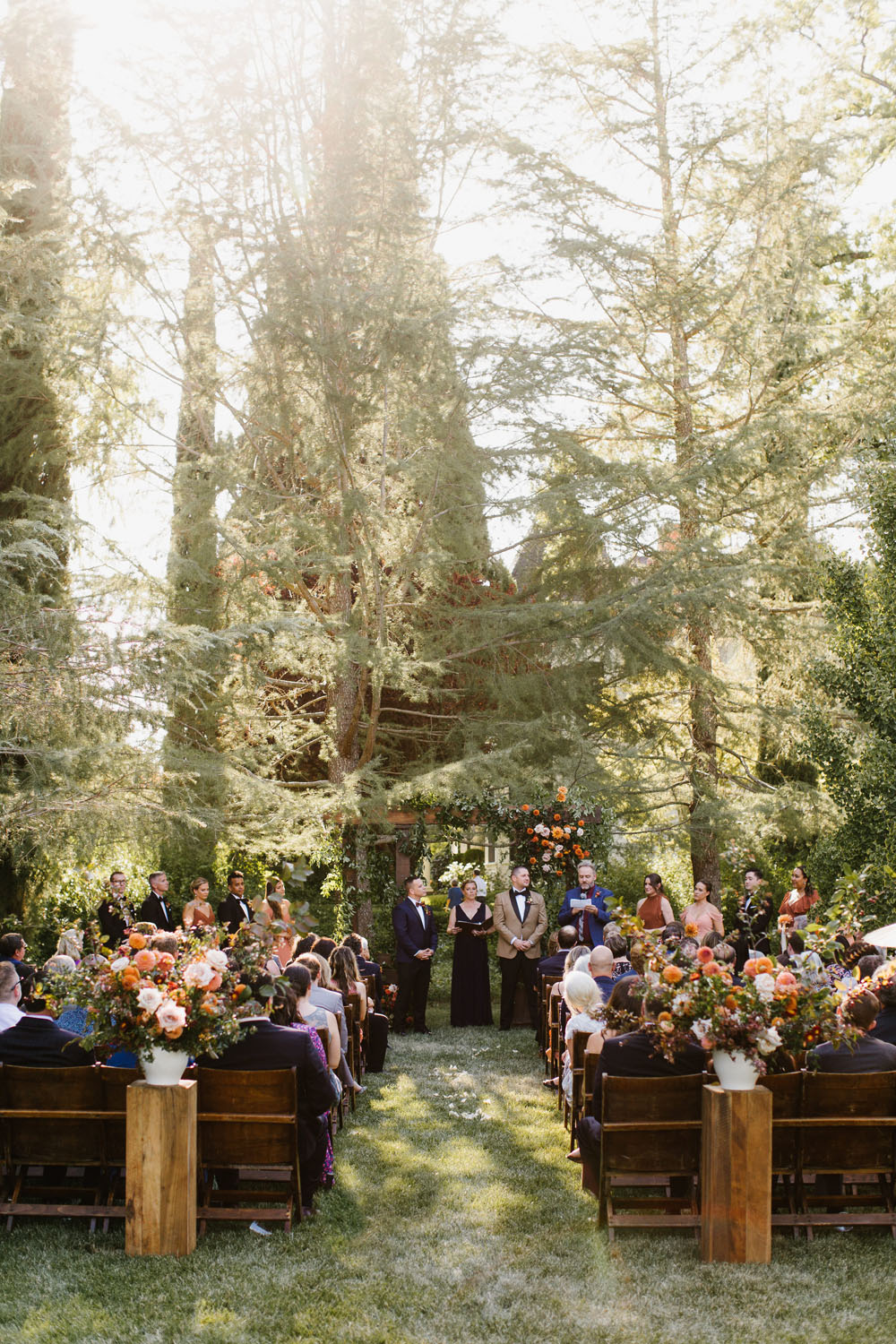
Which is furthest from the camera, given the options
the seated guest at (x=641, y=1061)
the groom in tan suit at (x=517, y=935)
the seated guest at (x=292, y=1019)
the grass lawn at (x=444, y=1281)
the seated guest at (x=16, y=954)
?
the groom in tan suit at (x=517, y=935)

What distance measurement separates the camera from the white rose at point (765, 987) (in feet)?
17.9

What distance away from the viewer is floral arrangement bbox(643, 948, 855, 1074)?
5.42m

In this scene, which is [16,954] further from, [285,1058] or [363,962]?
[285,1058]

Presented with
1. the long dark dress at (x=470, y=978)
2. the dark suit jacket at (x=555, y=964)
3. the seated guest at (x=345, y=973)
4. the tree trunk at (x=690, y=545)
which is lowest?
the long dark dress at (x=470, y=978)

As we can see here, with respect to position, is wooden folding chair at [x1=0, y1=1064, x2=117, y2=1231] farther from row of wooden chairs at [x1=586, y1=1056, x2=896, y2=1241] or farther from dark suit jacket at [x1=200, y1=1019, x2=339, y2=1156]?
row of wooden chairs at [x1=586, y1=1056, x2=896, y2=1241]

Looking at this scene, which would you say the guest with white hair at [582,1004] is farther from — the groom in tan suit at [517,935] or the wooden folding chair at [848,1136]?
the groom in tan suit at [517,935]

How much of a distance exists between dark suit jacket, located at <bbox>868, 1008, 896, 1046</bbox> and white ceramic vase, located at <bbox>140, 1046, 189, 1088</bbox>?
12.4 ft

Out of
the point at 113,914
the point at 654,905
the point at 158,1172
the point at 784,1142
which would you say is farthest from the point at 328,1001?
the point at 113,914

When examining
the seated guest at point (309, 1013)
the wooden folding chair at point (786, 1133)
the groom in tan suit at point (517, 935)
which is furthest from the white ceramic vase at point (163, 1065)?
the groom in tan suit at point (517, 935)

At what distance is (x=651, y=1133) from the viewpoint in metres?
5.73

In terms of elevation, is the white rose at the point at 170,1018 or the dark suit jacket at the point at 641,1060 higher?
the white rose at the point at 170,1018

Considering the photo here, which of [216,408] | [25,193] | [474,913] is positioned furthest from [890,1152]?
[25,193]

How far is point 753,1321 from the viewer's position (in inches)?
189

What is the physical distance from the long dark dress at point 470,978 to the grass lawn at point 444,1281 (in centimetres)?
601
